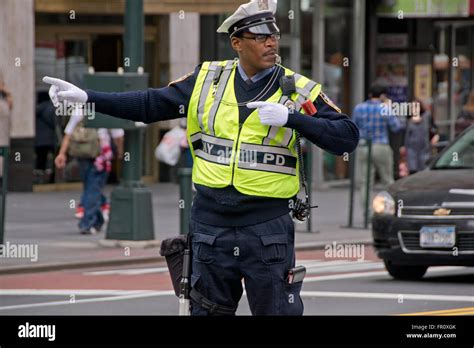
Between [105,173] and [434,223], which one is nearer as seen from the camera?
[434,223]

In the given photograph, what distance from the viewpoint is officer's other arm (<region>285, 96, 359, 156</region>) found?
6047 mm

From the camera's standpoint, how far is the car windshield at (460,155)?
13781 mm

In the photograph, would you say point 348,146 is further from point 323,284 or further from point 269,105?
point 323,284

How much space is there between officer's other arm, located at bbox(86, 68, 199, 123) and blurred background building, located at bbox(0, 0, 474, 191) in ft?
53.2

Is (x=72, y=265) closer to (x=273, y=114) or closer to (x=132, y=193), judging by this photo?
(x=132, y=193)

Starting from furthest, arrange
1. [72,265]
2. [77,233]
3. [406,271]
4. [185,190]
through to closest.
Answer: [77,233] < [185,190] < [72,265] < [406,271]

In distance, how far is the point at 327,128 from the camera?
6125mm

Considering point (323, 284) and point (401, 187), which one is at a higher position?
point (401, 187)

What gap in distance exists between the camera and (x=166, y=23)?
25422 millimetres

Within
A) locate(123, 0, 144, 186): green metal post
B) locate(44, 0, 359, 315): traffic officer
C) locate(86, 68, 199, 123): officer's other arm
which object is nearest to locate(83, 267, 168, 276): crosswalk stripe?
locate(123, 0, 144, 186): green metal post

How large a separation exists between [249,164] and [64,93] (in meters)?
0.89

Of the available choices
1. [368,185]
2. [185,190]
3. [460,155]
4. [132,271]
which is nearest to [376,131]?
[368,185]

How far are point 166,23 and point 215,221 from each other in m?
19.5
